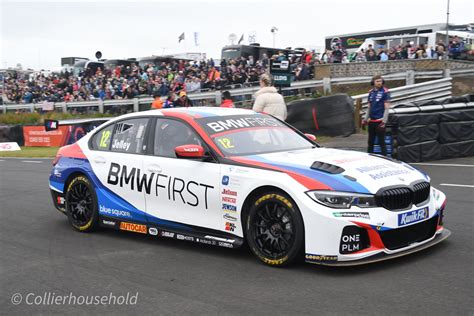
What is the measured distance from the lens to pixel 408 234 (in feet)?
17.9

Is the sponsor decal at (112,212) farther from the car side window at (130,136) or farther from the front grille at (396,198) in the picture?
the front grille at (396,198)

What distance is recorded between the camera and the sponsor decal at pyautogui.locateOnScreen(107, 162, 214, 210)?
243 inches

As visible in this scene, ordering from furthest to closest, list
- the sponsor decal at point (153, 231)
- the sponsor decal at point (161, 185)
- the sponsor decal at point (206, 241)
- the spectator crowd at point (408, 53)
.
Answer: the spectator crowd at point (408, 53) → the sponsor decal at point (153, 231) → the sponsor decal at point (161, 185) → the sponsor decal at point (206, 241)

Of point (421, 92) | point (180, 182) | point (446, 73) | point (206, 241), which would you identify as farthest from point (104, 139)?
point (446, 73)

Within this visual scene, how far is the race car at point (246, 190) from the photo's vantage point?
5.24m

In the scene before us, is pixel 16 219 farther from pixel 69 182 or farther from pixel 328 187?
pixel 328 187

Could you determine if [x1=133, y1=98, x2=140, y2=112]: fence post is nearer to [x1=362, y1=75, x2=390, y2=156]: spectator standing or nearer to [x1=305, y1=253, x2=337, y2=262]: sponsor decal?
[x1=362, y1=75, x2=390, y2=156]: spectator standing

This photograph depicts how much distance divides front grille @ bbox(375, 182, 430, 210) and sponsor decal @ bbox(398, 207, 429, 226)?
75 mm

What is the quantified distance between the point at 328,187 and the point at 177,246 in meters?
2.09

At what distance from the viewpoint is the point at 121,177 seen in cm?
703

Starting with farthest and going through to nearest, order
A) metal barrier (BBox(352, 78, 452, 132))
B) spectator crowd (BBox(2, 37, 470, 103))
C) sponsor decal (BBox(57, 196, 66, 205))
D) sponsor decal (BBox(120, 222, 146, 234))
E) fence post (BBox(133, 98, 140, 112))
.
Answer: fence post (BBox(133, 98, 140, 112)), spectator crowd (BBox(2, 37, 470, 103)), metal barrier (BBox(352, 78, 452, 132)), sponsor decal (BBox(57, 196, 66, 205)), sponsor decal (BBox(120, 222, 146, 234))

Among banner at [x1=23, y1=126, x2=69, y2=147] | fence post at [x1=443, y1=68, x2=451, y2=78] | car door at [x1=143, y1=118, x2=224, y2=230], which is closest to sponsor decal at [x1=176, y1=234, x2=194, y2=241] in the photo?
car door at [x1=143, y1=118, x2=224, y2=230]

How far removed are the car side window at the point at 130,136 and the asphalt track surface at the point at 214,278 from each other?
1.05 meters

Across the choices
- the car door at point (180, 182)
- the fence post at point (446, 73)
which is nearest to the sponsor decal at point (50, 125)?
the fence post at point (446, 73)
